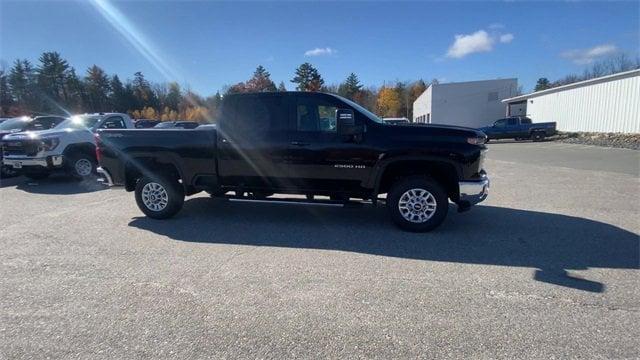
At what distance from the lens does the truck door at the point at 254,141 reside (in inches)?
242

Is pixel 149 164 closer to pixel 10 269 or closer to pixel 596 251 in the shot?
pixel 10 269

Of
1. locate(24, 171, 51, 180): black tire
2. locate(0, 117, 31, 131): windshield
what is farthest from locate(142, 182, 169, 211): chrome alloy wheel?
locate(0, 117, 31, 131): windshield

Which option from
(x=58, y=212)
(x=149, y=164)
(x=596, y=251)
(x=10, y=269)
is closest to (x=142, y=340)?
(x=10, y=269)

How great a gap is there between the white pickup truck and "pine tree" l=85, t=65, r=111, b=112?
82244 mm

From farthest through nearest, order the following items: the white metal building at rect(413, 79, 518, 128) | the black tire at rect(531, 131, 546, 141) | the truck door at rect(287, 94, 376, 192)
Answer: the white metal building at rect(413, 79, 518, 128)
the black tire at rect(531, 131, 546, 141)
the truck door at rect(287, 94, 376, 192)

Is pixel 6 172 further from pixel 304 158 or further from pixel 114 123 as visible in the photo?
pixel 304 158

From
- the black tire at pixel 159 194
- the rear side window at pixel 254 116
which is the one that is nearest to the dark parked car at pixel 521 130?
the rear side window at pixel 254 116

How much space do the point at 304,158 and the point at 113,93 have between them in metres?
93.0

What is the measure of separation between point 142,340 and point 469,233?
454 cm

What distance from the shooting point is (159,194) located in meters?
6.71

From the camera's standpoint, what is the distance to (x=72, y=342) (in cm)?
307

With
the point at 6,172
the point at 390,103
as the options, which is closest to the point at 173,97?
the point at 390,103

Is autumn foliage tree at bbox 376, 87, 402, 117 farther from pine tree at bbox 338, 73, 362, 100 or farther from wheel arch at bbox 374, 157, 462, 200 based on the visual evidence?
wheel arch at bbox 374, 157, 462, 200

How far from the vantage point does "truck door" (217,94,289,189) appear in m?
6.14
